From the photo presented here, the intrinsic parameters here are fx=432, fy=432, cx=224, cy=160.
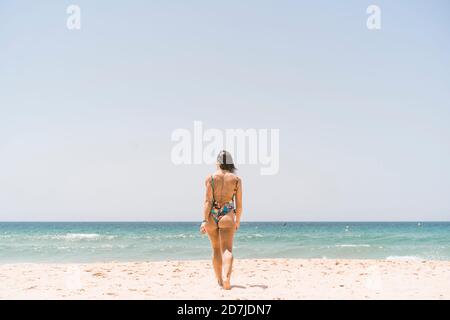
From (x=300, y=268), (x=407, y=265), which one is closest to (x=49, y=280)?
(x=300, y=268)

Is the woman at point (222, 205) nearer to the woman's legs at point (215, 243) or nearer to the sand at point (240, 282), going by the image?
the woman's legs at point (215, 243)

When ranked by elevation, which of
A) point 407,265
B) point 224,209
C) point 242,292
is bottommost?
point 407,265

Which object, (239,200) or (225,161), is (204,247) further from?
(225,161)

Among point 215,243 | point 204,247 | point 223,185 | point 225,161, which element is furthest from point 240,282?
point 204,247

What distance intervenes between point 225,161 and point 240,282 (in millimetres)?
2321

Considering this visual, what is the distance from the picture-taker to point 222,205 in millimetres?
6867

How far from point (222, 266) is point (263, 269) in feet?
10.0

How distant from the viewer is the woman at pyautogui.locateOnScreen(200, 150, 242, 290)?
6.79 meters

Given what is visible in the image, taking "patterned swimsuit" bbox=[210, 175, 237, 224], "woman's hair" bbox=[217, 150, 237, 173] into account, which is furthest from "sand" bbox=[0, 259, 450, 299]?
"woman's hair" bbox=[217, 150, 237, 173]

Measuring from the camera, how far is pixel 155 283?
24.7 feet

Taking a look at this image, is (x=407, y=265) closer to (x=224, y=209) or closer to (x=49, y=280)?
(x=224, y=209)
